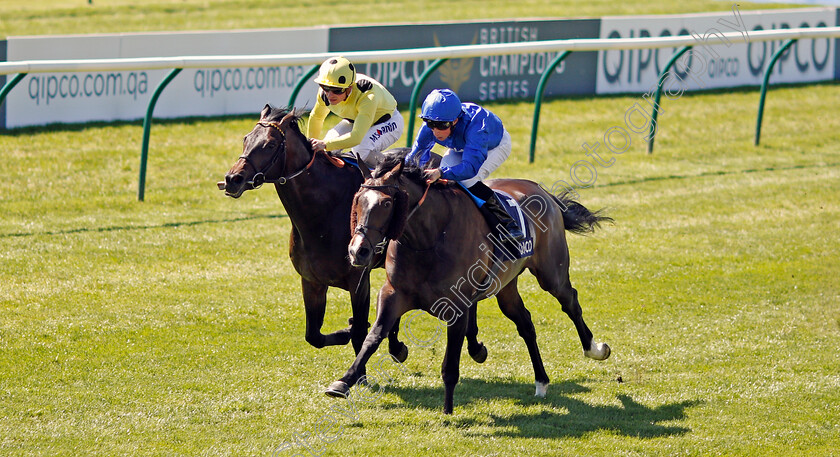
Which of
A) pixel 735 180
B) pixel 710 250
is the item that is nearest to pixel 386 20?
pixel 735 180

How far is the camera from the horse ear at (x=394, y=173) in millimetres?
5125

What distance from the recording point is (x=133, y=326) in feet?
23.1

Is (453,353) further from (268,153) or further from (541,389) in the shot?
(268,153)

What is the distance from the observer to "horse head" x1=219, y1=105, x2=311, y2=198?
5.62m

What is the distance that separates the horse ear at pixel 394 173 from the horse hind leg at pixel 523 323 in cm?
140

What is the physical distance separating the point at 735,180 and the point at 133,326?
7.98 metres

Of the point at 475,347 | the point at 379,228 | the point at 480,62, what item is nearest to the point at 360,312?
the point at 475,347

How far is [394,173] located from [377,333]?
0.86m

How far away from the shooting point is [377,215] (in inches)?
197

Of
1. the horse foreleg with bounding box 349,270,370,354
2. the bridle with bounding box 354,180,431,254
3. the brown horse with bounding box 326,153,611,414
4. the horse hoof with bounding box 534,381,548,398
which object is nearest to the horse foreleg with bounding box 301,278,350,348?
the horse foreleg with bounding box 349,270,370,354

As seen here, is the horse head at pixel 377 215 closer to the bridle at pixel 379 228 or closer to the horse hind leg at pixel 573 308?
the bridle at pixel 379 228

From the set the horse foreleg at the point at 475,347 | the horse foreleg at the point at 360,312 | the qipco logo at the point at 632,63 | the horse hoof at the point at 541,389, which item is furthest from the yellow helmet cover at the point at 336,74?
the qipco logo at the point at 632,63

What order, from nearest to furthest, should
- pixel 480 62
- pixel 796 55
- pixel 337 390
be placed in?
pixel 337 390, pixel 480 62, pixel 796 55

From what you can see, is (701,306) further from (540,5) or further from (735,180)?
(540,5)
